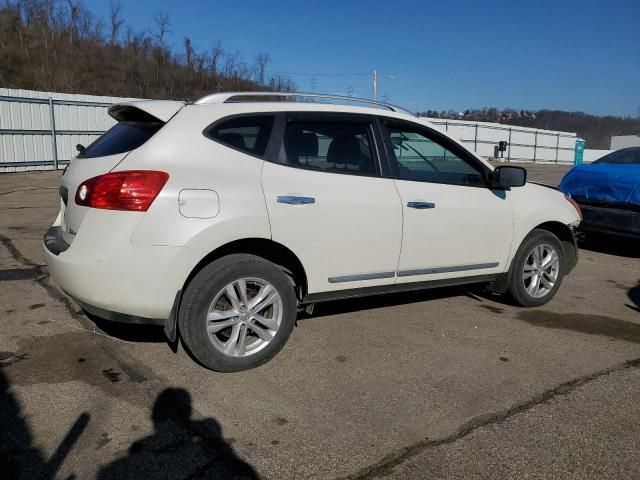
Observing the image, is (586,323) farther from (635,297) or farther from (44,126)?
(44,126)

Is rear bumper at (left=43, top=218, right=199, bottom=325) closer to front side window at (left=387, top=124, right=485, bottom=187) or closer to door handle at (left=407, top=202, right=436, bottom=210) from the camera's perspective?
door handle at (left=407, top=202, right=436, bottom=210)

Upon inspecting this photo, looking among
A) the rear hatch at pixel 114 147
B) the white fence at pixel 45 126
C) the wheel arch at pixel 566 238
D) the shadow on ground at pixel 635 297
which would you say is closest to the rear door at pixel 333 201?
the rear hatch at pixel 114 147

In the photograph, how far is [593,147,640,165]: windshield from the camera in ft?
26.5

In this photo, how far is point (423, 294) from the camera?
5652 mm

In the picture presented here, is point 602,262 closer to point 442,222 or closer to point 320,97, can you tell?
point 442,222

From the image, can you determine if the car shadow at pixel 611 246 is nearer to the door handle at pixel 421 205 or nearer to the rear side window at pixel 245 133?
the door handle at pixel 421 205

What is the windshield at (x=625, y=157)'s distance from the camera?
26.5 feet

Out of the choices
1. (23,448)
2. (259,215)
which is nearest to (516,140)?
(259,215)

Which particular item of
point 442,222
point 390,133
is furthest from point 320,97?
point 442,222

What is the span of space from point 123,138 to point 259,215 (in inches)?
42.5

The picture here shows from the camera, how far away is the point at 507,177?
183 inches

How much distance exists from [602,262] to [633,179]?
3.97ft

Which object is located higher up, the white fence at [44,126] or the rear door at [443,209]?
the white fence at [44,126]

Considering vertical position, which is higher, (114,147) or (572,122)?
(572,122)
